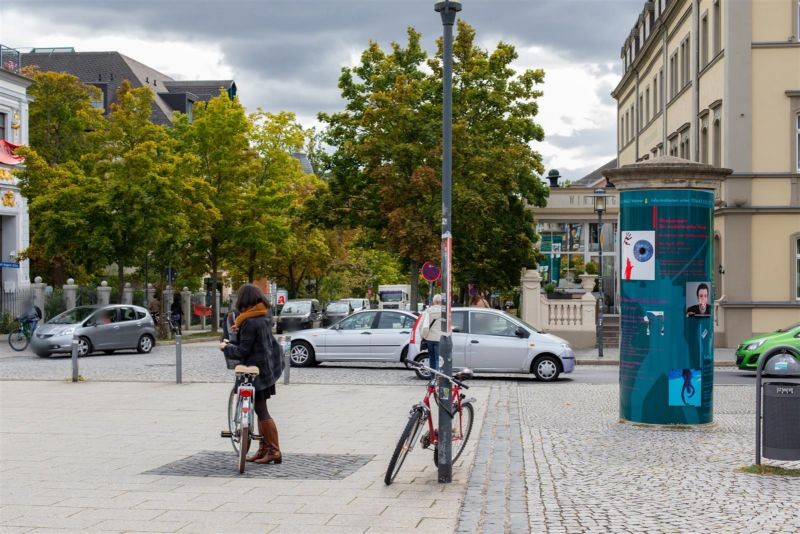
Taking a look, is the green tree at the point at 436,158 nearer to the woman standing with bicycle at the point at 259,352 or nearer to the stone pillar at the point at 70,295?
the stone pillar at the point at 70,295

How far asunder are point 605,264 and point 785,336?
2801cm

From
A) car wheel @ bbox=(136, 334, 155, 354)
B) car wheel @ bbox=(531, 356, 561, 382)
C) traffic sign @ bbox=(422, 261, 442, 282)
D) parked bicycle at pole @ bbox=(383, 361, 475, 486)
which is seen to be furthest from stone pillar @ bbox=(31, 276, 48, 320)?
parked bicycle at pole @ bbox=(383, 361, 475, 486)

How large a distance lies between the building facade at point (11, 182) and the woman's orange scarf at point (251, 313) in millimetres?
36980

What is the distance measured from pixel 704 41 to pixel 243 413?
30082mm

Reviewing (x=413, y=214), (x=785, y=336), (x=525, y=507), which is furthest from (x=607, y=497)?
(x=413, y=214)

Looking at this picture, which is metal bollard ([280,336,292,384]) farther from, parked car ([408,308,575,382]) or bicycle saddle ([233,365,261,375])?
bicycle saddle ([233,365,261,375])

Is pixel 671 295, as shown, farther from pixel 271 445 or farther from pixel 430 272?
pixel 430 272

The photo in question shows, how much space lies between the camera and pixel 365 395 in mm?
17500

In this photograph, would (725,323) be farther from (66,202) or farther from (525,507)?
(525,507)

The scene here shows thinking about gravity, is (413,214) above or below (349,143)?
below

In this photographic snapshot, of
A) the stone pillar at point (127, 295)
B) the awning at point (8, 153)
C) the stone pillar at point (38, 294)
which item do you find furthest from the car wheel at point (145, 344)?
the awning at point (8, 153)

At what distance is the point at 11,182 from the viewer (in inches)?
1773

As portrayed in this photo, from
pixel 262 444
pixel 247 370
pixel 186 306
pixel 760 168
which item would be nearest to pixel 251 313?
pixel 247 370

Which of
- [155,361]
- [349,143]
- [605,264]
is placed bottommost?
[155,361]
